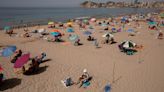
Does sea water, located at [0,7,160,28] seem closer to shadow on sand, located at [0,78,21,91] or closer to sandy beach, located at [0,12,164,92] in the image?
sandy beach, located at [0,12,164,92]

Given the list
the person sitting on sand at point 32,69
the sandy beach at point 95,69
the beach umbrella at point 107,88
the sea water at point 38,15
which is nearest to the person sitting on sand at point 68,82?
the sandy beach at point 95,69

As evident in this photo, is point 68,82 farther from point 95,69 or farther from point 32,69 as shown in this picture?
point 32,69

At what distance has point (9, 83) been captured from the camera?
8906mm

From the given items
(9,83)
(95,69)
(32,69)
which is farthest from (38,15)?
(9,83)

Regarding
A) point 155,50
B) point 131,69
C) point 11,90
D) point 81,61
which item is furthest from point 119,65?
point 11,90

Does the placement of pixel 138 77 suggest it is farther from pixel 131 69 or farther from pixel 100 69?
pixel 100 69

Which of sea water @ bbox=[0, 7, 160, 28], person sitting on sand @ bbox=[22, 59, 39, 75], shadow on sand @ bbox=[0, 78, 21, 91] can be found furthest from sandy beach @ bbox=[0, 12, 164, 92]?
sea water @ bbox=[0, 7, 160, 28]

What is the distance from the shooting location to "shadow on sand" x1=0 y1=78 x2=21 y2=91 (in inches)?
335

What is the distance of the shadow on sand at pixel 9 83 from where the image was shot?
335 inches

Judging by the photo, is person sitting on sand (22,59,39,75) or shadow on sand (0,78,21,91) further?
person sitting on sand (22,59,39,75)

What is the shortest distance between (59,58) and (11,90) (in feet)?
16.4

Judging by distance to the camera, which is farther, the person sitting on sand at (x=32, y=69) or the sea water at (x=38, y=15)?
the sea water at (x=38, y=15)

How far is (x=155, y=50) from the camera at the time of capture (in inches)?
597

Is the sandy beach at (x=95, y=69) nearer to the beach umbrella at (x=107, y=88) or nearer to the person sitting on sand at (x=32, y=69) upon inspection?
the beach umbrella at (x=107, y=88)
